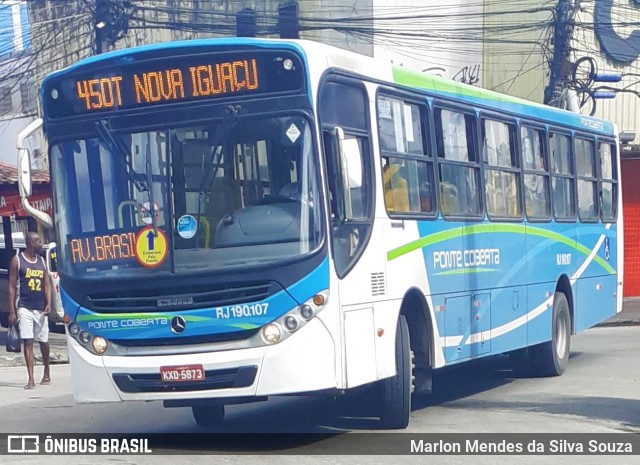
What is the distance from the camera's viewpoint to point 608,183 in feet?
53.7

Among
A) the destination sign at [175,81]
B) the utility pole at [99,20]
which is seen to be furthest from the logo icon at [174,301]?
the utility pole at [99,20]

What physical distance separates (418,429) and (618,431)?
1.76m

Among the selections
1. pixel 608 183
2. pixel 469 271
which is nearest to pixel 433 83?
pixel 469 271

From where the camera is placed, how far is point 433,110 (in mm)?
10914

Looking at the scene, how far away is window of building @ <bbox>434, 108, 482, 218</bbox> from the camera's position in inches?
433

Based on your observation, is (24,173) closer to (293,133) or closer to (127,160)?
(127,160)

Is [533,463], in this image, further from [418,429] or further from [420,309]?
[420,309]

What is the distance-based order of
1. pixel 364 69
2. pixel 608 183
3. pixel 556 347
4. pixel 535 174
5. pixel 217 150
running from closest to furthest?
pixel 217 150, pixel 364 69, pixel 535 174, pixel 556 347, pixel 608 183

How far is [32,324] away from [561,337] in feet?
22.2

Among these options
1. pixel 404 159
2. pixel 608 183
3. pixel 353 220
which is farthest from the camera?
pixel 608 183

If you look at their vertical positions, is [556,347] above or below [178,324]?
below

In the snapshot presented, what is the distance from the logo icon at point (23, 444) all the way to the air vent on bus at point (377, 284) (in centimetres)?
300

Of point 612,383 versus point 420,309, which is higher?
point 420,309

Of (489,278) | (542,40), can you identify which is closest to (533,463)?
(489,278)
